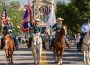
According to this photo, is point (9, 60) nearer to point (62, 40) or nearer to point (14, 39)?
point (14, 39)

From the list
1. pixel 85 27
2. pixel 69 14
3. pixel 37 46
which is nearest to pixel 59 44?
pixel 37 46

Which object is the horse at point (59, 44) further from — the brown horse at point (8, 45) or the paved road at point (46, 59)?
the brown horse at point (8, 45)

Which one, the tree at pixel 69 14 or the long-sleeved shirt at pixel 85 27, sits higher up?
the long-sleeved shirt at pixel 85 27

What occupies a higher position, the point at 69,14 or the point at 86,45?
the point at 86,45

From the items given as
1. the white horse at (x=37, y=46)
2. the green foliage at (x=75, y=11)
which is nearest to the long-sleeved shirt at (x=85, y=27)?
the white horse at (x=37, y=46)

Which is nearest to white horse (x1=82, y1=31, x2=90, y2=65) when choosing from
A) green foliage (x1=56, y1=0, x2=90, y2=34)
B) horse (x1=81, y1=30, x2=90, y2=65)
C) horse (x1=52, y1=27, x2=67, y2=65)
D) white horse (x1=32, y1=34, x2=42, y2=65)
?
horse (x1=81, y1=30, x2=90, y2=65)

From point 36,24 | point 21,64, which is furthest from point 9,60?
point 36,24

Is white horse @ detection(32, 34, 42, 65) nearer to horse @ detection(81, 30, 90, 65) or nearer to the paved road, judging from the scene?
the paved road

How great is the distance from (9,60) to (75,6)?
3289 centimetres

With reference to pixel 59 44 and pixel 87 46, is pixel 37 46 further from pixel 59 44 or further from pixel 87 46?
pixel 87 46

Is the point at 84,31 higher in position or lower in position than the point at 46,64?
higher

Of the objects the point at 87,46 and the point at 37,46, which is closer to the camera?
the point at 37,46

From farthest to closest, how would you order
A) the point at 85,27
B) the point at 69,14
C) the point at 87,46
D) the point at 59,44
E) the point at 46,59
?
the point at 69,14
the point at 46,59
the point at 85,27
the point at 87,46
the point at 59,44

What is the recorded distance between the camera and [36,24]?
76.8 feet
